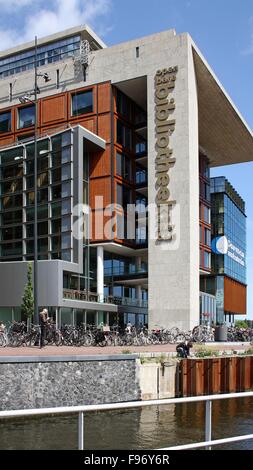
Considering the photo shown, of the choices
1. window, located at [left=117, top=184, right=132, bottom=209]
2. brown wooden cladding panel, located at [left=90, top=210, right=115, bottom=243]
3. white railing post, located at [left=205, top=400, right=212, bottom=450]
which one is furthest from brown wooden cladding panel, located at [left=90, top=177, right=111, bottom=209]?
white railing post, located at [left=205, top=400, right=212, bottom=450]

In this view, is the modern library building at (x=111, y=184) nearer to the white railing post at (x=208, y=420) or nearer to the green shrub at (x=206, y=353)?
the green shrub at (x=206, y=353)

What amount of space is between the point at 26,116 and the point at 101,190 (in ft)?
37.0

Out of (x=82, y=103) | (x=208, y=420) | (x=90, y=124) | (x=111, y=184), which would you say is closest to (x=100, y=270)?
(x=111, y=184)

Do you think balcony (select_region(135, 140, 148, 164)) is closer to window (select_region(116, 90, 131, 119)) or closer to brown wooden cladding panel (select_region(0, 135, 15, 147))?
window (select_region(116, 90, 131, 119))

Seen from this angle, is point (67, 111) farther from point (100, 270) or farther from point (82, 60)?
point (100, 270)

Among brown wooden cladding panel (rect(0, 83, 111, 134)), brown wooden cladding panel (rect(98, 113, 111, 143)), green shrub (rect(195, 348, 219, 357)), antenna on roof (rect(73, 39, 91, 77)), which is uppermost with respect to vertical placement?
antenna on roof (rect(73, 39, 91, 77))

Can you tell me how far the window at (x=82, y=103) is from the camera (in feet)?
159

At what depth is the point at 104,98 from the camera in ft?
156

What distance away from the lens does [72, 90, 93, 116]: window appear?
159 ft

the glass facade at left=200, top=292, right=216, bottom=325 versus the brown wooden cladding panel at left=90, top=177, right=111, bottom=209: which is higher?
the brown wooden cladding panel at left=90, top=177, right=111, bottom=209

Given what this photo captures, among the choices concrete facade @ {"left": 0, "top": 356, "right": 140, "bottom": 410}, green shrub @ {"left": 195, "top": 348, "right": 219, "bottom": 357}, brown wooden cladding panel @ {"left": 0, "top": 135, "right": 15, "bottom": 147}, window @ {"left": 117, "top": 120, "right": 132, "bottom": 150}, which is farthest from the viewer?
brown wooden cladding panel @ {"left": 0, "top": 135, "right": 15, "bottom": 147}

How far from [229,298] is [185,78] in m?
30.6

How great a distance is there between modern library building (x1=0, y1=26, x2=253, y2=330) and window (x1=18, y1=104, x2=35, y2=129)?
9cm

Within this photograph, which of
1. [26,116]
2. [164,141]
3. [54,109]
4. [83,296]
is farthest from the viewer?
[26,116]
